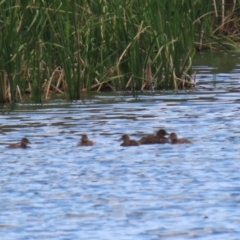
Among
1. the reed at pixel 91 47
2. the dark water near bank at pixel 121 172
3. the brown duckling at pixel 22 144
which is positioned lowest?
the dark water near bank at pixel 121 172

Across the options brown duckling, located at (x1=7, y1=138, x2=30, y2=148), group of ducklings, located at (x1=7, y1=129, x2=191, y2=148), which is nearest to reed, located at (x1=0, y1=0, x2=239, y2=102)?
brown duckling, located at (x1=7, y1=138, x2=30, y2=148)

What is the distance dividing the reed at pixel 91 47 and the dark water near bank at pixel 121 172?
0.44m

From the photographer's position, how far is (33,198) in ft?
28.6

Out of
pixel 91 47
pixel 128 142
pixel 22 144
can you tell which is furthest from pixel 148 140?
pixel 91 47

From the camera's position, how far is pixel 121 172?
31.9 ft

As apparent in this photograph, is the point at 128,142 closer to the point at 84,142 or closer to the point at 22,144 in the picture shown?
the point at 84,142

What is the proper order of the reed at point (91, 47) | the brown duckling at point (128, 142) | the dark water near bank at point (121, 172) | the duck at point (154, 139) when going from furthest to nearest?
the reed at point (91, 47)
the duck at point (154, 139)
the brown duckling at point (128, 142)
the dark water near bank at point (121, 172)

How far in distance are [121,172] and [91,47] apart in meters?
5.66

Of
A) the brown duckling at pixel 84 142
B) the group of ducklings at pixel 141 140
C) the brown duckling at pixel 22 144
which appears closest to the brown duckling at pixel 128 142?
the group of ducklings at pixel 141 140

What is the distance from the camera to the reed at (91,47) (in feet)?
46.8

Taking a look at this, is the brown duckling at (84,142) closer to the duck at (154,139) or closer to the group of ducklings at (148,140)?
the group of ducklings at (148,140)

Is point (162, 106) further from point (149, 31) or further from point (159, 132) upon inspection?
point (159, 132)

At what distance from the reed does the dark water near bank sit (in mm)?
444

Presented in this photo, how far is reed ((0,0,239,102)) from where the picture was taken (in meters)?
14.2
